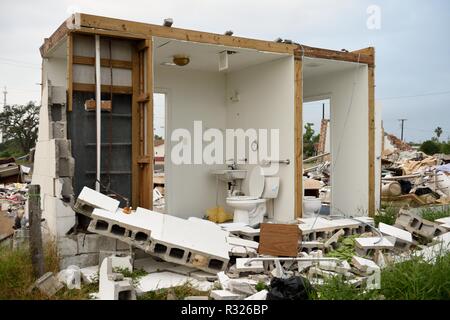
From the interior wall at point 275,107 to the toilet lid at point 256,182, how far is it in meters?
0.30

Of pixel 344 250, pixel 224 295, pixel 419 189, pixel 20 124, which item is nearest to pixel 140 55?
pixel 224 295

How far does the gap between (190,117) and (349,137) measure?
301cm

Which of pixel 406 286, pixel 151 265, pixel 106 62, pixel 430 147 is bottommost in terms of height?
pixel 151 265

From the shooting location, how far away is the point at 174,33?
639 cm

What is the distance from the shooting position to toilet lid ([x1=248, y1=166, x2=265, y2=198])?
7867mm

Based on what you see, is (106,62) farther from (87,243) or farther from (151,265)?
(151,265)

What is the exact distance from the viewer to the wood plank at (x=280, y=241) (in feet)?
17.8

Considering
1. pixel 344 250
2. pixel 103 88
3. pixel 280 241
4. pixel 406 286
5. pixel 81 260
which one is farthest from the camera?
pixel 103 88

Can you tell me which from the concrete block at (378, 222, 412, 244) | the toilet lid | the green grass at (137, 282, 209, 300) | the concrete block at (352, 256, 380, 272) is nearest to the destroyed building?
the toilet lid

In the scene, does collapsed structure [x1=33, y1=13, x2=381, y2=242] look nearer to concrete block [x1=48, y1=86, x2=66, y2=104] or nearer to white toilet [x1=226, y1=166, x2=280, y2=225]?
concrete block [x1=48, y1=86, x2=66, y2=104]

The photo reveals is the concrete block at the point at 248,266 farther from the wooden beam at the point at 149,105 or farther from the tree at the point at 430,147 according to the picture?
the tree at the point at 430,147

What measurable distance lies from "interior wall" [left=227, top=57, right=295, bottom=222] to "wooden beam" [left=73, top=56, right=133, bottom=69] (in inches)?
103
